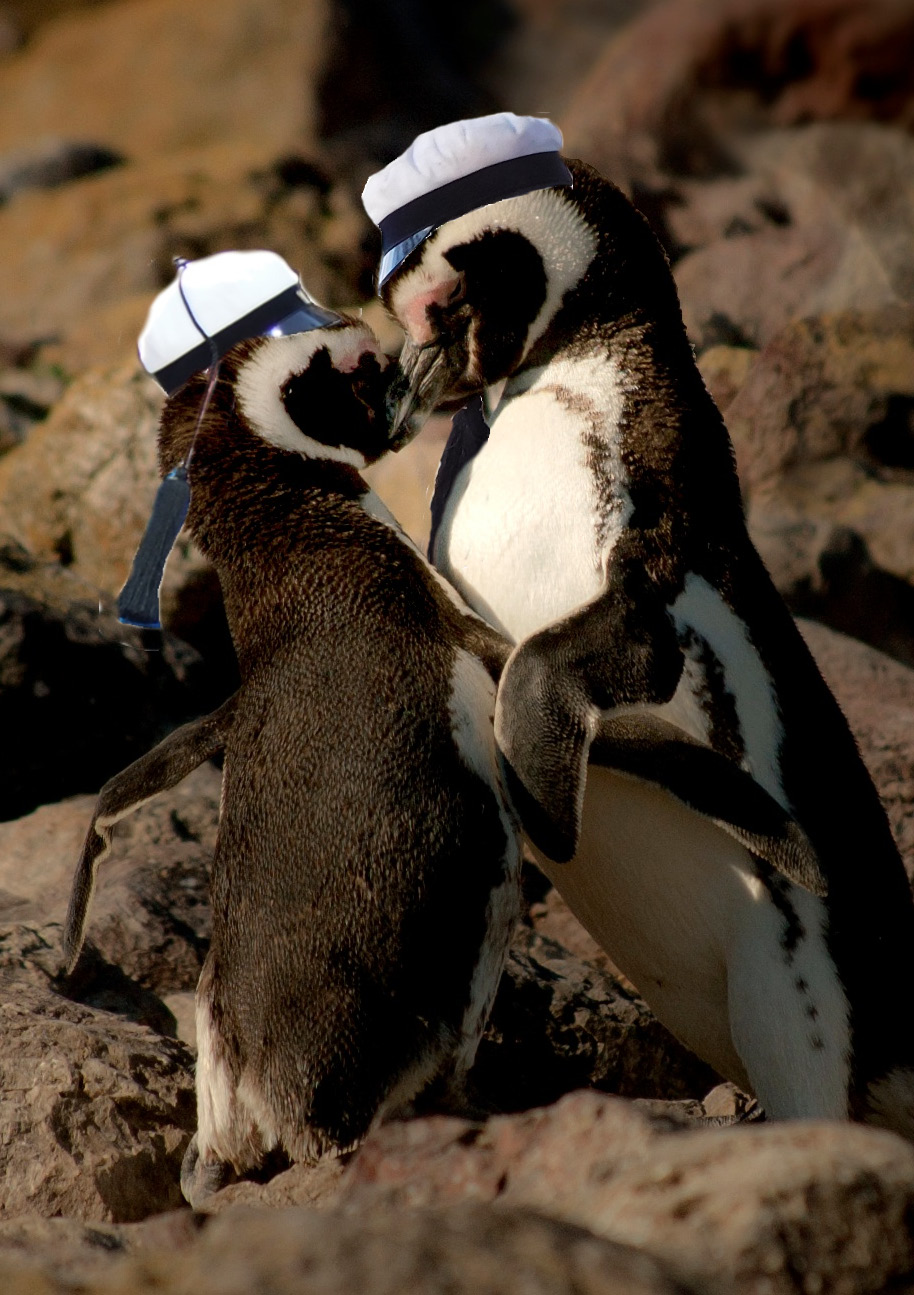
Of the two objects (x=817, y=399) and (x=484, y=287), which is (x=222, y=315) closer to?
(x=484, y=287)

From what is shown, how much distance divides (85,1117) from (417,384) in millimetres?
1254

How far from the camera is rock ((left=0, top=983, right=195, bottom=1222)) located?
7.17ft

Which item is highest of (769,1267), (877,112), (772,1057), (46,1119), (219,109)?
(219,109)

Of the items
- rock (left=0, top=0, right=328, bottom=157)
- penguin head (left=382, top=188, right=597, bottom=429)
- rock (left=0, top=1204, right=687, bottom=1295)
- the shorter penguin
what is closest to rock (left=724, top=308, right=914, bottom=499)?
penguin head (left=382, top=188, right=597, bottom=429)

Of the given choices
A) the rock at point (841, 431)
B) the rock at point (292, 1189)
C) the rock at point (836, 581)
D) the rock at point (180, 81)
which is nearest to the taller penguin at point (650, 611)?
the rock at point (292, 1189)

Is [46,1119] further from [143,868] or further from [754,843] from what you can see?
[754,843]

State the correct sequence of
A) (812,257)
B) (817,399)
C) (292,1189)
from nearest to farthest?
(292,1189), (817,399), (812,257)

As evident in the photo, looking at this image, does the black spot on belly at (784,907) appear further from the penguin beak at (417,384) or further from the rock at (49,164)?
the rock at (49,164)

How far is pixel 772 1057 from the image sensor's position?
7.53 feet

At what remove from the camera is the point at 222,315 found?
2.47 m

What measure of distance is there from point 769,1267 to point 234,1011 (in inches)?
40.5

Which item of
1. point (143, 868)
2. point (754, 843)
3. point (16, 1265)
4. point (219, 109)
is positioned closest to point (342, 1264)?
point (16, 1265)

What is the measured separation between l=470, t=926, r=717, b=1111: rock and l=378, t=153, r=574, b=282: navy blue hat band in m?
1.33

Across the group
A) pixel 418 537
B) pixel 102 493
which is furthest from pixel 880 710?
pixel 102 493
